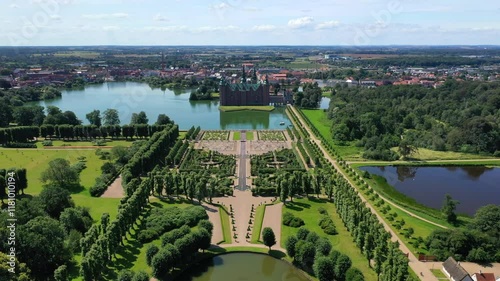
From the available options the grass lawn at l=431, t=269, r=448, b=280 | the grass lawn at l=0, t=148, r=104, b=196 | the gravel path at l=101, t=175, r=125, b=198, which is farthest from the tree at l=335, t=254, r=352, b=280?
Result: the grass lawn at l=0, t=148, r=104, b=196

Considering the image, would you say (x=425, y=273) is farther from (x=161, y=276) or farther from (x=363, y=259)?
(x=161, y=276)

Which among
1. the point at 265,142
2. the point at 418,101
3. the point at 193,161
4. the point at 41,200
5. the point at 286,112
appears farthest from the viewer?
the point at 286,112

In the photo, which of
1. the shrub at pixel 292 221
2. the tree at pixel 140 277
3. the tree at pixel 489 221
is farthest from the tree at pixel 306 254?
the tree at pixel 489 221

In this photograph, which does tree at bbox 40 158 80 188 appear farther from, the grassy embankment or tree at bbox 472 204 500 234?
tree at bbox 472 204 500 234

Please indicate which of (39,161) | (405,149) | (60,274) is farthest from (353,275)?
(39,161)

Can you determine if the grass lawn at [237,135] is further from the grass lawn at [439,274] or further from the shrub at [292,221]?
the grass lawn at [439,274]

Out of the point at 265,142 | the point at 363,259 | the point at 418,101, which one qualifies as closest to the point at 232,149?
the point at 265,142
